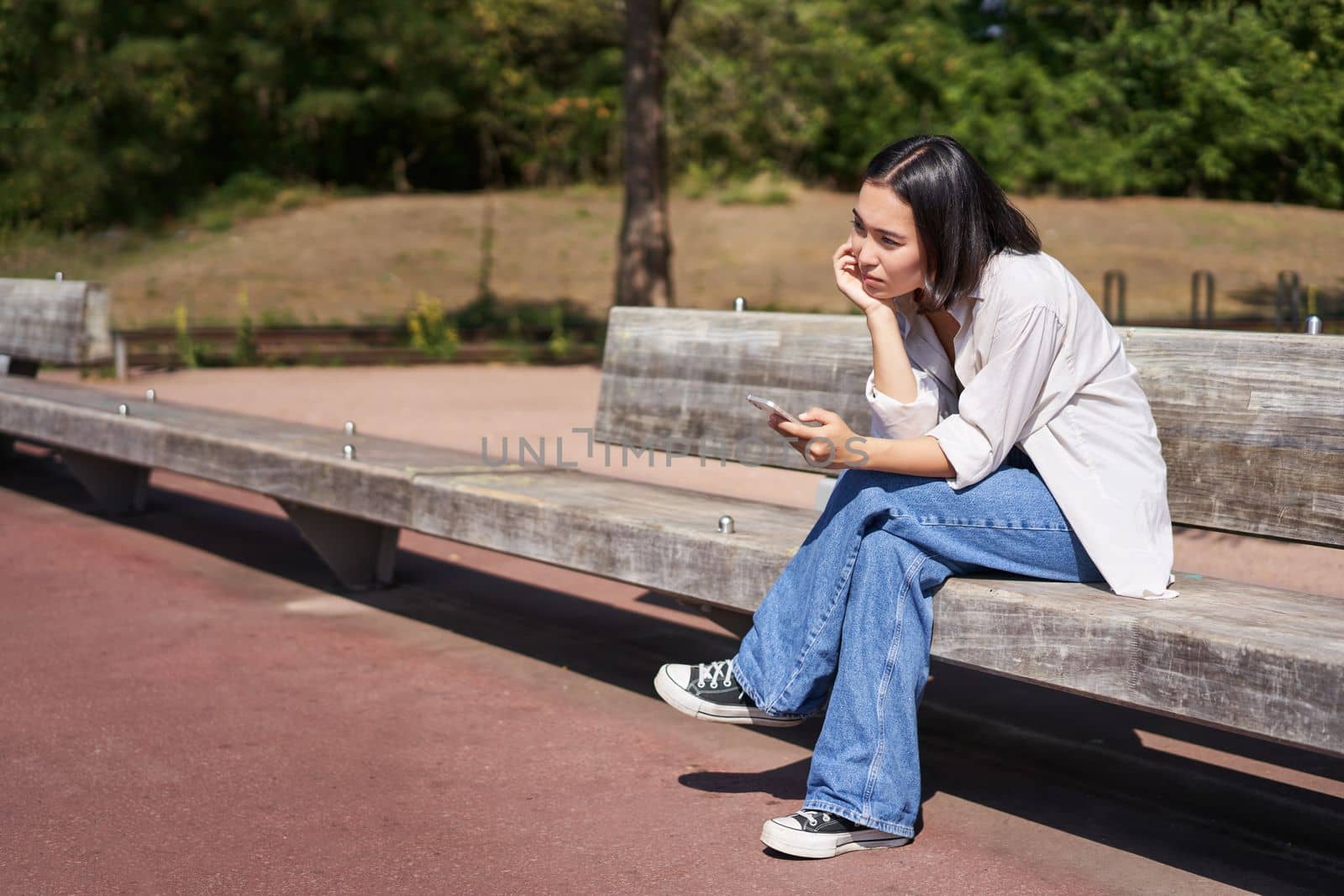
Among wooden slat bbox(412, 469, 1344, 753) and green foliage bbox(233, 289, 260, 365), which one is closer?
wooden slat bbox(412, 469, 1344, 753)

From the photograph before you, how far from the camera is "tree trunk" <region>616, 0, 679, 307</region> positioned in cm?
1441

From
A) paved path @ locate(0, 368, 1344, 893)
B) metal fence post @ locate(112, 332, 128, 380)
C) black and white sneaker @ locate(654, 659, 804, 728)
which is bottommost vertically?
paved path @ locate(0, 368, 1344, 893)

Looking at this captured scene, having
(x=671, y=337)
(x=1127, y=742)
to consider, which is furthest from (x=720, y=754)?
(x=671, y=337)

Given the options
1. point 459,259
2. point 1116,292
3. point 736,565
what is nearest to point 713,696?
point 736,565

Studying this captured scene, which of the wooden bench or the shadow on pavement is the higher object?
the wooden bench

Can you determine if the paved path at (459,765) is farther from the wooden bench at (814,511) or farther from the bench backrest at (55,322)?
the bench backrest at (55,322)

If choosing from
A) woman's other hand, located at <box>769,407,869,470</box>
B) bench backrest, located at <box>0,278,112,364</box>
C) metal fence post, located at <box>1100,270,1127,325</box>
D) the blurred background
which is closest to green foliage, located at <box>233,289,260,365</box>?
the blurred background

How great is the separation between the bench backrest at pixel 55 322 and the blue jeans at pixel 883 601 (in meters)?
5.40

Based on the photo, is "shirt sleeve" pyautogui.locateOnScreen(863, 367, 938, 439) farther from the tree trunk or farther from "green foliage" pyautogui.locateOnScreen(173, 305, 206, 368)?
"green foliage" pyautogui.locateOnScreen(173, 305, 206, 368)

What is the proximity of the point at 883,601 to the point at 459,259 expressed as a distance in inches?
858

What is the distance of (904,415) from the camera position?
10.1 ft

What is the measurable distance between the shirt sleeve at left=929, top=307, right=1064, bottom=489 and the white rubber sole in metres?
0.76

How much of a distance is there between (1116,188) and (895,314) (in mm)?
4653

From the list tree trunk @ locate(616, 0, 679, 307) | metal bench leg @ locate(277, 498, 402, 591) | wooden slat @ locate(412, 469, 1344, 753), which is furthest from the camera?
tree trunk @ locate(616, 0, 679, 307)
